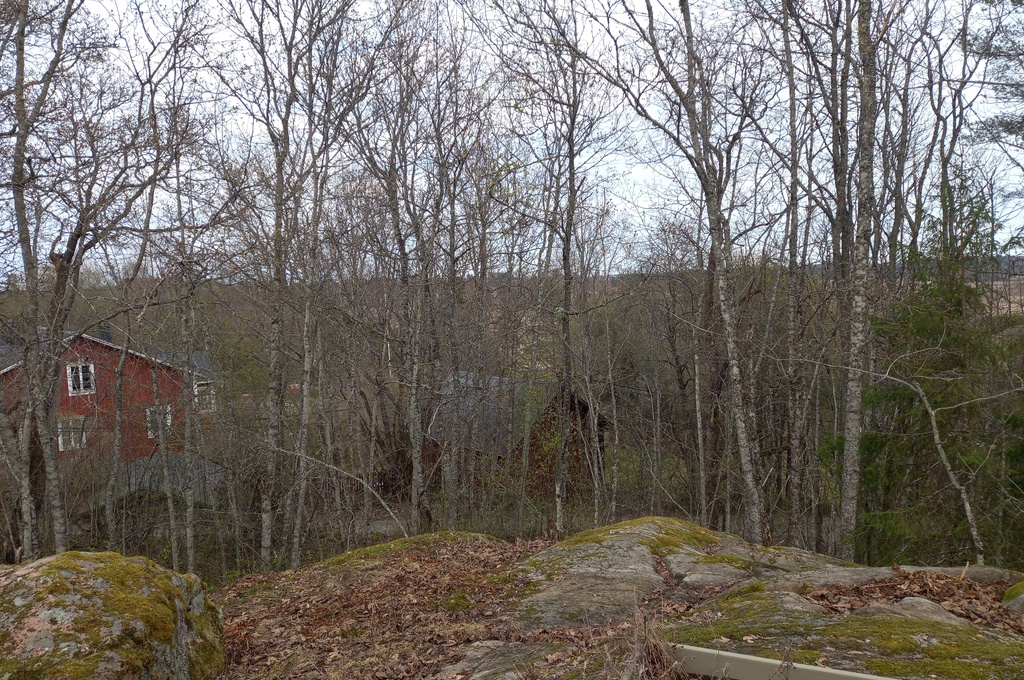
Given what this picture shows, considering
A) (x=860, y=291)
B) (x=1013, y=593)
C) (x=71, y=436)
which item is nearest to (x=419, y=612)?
(x=1013, y=593)

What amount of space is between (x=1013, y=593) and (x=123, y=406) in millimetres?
18789

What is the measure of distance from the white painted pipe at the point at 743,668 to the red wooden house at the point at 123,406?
12.9m

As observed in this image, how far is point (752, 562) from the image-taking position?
21.1ft

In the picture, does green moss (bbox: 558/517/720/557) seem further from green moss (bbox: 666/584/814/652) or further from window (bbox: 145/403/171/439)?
window (bbox: 145/403/171/439)

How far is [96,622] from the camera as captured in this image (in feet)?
13.2

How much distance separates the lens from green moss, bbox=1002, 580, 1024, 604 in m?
4.47

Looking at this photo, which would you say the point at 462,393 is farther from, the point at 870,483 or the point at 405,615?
the point at 405,615

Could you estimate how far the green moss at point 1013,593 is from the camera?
14.7 feet

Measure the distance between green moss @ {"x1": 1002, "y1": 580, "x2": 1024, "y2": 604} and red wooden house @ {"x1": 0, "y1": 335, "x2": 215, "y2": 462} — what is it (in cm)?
1342

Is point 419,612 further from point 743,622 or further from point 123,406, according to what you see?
point 123,406

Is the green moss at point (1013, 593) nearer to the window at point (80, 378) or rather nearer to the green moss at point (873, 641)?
the green moss at point (873, 641)

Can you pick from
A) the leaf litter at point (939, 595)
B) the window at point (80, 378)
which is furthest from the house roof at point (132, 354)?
the leaf litter at point (939, 595)

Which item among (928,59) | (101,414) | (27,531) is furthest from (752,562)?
(101,414)

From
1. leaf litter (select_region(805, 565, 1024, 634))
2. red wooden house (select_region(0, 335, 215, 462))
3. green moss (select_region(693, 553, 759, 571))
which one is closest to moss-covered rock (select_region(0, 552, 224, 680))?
leaf litter (select_region(805, 565, 1024, 634))
